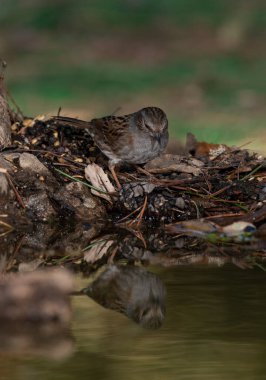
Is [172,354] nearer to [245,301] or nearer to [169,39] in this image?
[245,301]

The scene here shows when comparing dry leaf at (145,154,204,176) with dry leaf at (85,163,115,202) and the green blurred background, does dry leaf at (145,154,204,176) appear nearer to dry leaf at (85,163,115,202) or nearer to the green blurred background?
dry leaf at (85,163,115,202)

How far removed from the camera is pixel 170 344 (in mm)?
4965

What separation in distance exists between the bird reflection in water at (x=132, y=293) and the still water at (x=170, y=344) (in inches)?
2.1

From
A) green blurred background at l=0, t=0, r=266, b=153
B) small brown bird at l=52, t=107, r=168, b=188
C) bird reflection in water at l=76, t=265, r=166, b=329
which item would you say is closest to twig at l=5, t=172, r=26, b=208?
small brown bird at l=52, t=107, r=168, b=188

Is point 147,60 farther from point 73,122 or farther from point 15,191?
point 15,191

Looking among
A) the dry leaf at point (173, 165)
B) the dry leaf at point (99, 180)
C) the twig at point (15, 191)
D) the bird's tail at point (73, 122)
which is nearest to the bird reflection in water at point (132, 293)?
the twig at point (15, 191)

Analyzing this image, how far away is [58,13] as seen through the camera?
16.0 m

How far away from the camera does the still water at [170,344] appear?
4570 millimetres

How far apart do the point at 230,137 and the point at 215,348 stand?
20.9 feet

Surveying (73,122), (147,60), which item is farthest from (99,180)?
Result: (147,60)

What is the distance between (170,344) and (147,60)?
966 centimetres

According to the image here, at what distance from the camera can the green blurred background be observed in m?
12.1

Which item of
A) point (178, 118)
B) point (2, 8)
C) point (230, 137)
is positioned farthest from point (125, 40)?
point (230, 137)

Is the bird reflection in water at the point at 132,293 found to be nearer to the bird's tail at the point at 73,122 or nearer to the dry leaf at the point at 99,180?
the dry leaf at the point at 99,180
